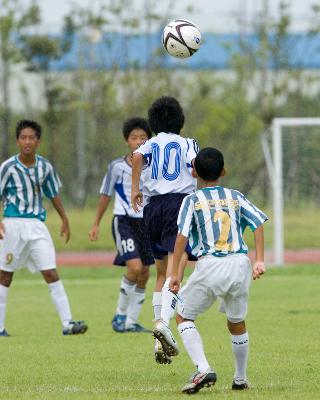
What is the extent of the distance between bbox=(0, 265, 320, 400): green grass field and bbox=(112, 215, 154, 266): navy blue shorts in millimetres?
840

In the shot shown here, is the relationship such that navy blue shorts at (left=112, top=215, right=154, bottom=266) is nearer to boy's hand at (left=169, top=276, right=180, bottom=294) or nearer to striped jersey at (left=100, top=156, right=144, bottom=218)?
striped jersey at (left=100, top=156, right=144, bottom=218)

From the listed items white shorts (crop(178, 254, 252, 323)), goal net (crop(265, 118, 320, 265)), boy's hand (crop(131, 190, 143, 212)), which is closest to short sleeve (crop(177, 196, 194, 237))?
white shorts (crop(178, 254, 252, 323))

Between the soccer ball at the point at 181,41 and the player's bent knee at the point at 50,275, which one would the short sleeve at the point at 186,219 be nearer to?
the soccer ball at the point at 181,41

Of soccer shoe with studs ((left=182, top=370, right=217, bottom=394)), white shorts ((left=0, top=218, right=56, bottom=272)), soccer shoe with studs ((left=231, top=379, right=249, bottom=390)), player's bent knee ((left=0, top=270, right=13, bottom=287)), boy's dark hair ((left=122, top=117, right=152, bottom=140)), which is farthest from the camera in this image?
player's bent knee ((left=0, top=270, right=13, bottom=287))

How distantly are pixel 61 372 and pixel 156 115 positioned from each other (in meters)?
2.22

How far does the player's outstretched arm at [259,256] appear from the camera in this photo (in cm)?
790

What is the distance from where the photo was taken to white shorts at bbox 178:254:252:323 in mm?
7988

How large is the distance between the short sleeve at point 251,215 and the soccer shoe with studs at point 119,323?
4842 millimetres

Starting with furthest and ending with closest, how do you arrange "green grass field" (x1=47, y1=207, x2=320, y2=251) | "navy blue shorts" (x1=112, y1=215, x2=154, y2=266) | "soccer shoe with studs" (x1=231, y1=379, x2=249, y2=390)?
"green grass field" (x1=47, y1=207, x2=320, y2=251)
"navy blue shorts" (x1=112, y1=215, x2=154, y2=266)
"soccer shoe with studs" (x1=231, y1=379, x2=249, y2=390)

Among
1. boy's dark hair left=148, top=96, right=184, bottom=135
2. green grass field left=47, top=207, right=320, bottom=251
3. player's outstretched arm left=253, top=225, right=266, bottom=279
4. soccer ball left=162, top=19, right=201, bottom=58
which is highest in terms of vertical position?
soccer ball left=162, top=19, right=201, bottom=58

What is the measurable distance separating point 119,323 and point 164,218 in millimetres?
3268

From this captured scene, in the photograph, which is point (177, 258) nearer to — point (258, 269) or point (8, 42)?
point (258, 269)

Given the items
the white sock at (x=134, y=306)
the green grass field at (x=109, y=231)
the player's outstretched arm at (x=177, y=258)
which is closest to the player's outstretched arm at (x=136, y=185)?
the player's outstretched arm at (x=177, y=258)

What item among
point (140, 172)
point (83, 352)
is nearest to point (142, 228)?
point (83, 352)
